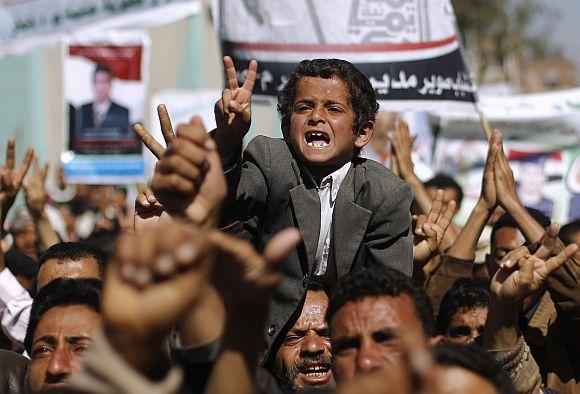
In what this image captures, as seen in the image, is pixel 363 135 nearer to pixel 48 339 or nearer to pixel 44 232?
pixel 48 339

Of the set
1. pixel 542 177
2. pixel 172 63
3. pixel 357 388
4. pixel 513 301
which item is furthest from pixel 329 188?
pixel 172 63

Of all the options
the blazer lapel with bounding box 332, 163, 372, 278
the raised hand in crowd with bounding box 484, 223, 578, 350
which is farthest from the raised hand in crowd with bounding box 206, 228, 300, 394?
the raised hand in crowd with bounding box 484, 223, 578, 350

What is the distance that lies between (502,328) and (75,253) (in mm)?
1923

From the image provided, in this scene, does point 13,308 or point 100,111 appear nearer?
point 13,308

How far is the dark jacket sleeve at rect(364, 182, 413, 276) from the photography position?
12.7 feet

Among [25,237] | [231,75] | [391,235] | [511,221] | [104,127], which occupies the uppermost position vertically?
[231,75]

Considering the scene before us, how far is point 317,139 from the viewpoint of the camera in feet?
12.9

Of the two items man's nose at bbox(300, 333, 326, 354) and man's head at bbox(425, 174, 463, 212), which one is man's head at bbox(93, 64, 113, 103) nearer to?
man's head at bbox(425, 174, 463, 212)

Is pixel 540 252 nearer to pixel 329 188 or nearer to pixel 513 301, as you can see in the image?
pixel 513 301

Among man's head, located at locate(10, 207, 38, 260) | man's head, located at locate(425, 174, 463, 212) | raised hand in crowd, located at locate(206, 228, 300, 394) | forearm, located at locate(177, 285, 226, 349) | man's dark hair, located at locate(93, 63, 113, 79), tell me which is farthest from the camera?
man's dark hair, located at locate(93, 63, 113, 79)

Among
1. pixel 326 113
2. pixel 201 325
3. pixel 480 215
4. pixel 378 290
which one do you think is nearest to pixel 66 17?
pixel 480 215

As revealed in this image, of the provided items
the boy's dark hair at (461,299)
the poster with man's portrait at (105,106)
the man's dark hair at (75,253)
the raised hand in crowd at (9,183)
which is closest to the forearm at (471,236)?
the boy's dark hair at (461,299)

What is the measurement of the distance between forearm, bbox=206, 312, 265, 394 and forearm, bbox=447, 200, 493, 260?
294 cm

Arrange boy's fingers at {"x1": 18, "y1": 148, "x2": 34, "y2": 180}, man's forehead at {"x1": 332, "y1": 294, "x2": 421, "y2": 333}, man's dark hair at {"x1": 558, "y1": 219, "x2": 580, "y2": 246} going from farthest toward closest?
man's dark hair at {"x1": 558, "y1": 219, "x2": 580, "y2": 246} → boy's fingers at {"x1": 18, "y1": 148, "x2": 34, "y2": 180} → man's forehead at {"x1": 332, "y1": 294, "x2": 421, "y2": 333}
